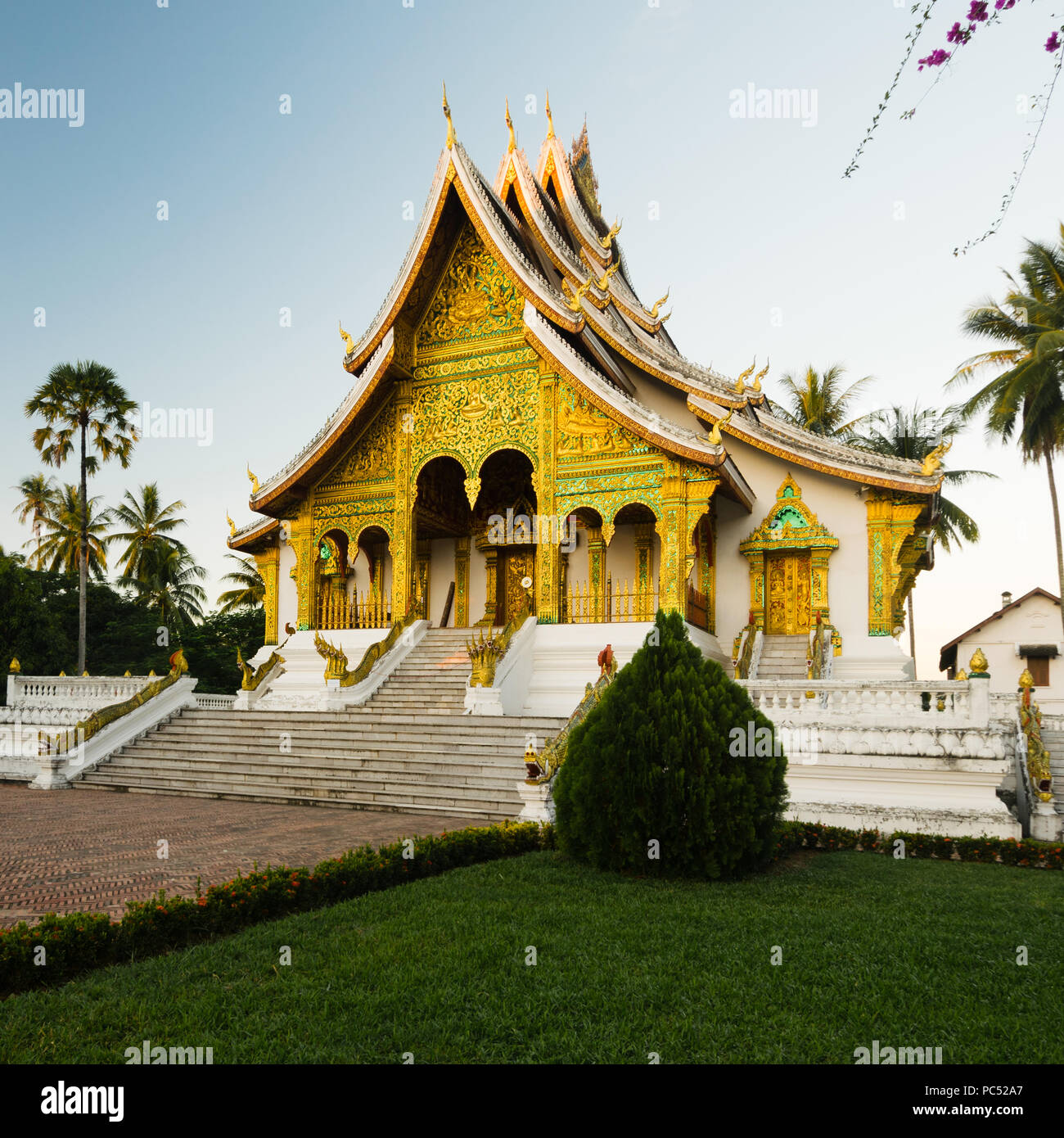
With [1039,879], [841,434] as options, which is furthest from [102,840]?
[841,434]

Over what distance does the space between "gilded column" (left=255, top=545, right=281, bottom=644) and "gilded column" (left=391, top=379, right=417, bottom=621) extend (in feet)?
14.0

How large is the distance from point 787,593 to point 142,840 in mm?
12572

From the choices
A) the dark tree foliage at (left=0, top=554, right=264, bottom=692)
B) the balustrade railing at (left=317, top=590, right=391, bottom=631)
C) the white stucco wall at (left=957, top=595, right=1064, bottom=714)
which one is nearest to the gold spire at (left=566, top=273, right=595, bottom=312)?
the balustrade railing at (left=317, top=590, right=391, bottom=631)

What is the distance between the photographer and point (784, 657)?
15812mm

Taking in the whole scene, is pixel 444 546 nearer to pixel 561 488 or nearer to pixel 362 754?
pixel 561 488

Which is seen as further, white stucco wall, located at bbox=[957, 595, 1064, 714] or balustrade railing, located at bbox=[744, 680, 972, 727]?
white stucco wall, located at bbox=[957, 595, 1064, 714]

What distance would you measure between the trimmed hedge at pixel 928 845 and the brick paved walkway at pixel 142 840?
3.67 m

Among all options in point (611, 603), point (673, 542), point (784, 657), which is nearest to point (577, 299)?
point (673, 542)

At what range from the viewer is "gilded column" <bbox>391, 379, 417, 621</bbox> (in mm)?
17453

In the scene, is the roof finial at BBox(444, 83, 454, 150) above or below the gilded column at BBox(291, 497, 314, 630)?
above

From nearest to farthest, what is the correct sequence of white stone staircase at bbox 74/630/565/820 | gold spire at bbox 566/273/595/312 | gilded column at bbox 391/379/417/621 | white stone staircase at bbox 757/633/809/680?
white stone staircase at bbox 74/630/565/820 → white stone staircase at bbox 757/633/809/680 → gold spire at bbox 566/273/595/312 → gilded column at bbox 391/379/417/621

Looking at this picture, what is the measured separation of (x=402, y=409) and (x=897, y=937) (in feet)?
49.1

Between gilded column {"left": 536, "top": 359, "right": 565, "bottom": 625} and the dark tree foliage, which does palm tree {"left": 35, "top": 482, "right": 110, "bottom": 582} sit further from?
gilded column {"left": 536, "top": 359, "right": 565, "bottom": 625}

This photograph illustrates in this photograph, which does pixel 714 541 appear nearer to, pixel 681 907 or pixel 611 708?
pixel 611 708
